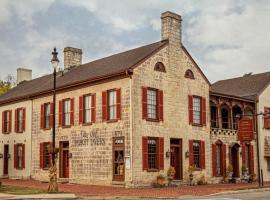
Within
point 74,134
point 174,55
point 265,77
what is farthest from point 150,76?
point 265,77

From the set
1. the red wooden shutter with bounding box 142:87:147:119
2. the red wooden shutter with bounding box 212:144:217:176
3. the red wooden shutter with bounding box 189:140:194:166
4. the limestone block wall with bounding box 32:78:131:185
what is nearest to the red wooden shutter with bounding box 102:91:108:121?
the limestone block wall with bounding box 32:78:131:185

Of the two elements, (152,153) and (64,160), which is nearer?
(152,153)

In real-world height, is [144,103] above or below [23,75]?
below

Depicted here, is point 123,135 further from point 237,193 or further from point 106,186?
point 237,193

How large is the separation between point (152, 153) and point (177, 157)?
2.70m

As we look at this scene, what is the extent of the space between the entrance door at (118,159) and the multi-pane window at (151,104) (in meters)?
2.29

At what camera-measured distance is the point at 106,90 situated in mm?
28266

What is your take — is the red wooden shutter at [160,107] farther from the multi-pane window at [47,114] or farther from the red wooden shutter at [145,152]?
the multi-pane window at [47,114]

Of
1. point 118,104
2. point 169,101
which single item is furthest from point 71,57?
point 169,101

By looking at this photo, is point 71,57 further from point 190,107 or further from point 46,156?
point 190,107

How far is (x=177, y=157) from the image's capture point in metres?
29.5

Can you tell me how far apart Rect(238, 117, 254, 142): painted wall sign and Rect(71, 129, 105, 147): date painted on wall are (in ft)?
33.5

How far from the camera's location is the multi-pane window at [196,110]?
30.7m

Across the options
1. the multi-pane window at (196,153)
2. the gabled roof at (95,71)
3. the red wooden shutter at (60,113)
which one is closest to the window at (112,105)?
the gabled roof at (95,71)
